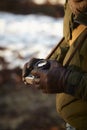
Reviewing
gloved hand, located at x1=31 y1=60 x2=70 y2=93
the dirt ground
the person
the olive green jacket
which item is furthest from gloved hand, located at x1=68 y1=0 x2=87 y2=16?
the dirt ground

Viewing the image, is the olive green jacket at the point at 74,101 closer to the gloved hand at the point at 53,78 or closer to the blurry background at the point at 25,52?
the gloved hand at the point at 53,78

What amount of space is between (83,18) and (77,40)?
0.17 metres

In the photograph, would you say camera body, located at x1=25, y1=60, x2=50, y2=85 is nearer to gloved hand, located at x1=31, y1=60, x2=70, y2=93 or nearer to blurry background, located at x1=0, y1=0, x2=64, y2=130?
gloved hand, located at x1=31, y1=60, x2=70, y2=93

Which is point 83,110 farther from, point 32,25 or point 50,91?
point 32,25

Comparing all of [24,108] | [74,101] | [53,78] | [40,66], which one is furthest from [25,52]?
[53,78]

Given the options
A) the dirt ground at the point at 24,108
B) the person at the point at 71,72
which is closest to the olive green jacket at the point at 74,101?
the person at the point at 71,72

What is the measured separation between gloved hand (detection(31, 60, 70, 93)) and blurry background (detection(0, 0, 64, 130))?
2360 mm

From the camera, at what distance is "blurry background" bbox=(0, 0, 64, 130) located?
14.0 ft

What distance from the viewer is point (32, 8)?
842cm

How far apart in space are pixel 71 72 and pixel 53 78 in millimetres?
82

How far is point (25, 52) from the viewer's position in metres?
5.93

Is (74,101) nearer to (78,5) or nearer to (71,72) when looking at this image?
(71,72)

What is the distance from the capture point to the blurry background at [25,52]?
4254 mm

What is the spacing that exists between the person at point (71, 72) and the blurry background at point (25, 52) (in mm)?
2000
